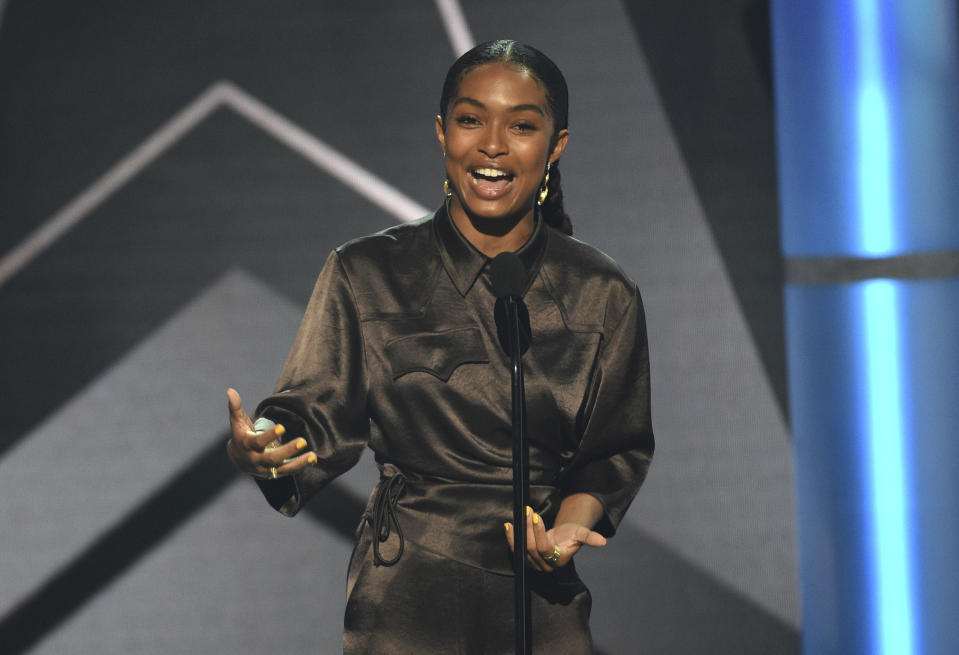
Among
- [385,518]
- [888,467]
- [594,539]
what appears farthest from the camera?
[888,467]

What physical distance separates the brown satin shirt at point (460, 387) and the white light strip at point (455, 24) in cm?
155

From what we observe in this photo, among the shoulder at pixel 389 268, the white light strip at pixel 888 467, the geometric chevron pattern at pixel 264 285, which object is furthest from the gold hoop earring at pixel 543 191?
the geometric chevron pattern at pixel 264 285

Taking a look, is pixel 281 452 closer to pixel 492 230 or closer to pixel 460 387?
pixel 460 387

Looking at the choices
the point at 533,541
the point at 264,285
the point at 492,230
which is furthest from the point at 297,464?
the point at 264,285

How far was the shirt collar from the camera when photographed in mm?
1284

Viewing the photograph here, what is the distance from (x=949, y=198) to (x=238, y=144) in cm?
177

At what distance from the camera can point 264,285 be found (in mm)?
2783

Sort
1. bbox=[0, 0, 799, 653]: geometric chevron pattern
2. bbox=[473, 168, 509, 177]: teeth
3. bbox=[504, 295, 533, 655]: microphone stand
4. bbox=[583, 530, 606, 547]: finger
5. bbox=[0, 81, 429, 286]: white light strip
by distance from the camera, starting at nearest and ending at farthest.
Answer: bbox=[504, 295, 533, 655]: microphone stand → bbox=[583, 530, 606, 547]: finger → bbox=[473, 168, 509, 177]: teeth → bbox=[0, 0, 799, 653]: geometric chevron pattern → bbox=[0, 81, 429, 286]: white light strip

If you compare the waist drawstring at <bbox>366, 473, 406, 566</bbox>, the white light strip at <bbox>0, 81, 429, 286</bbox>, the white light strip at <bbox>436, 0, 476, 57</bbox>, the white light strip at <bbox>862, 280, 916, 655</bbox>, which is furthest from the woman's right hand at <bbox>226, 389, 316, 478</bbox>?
the white light strip at <bbox>436, 0, 476, 57</bbox>

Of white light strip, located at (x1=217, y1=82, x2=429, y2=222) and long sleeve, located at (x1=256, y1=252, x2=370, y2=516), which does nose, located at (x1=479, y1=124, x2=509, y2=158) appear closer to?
long sleeve, located at (x1=256, y1=252, x2=370, y2=516)

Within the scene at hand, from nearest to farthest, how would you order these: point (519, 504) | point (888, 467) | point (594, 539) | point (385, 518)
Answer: point (519, 504) → point (594, 539) → point (385, 518) → point (888, 467)

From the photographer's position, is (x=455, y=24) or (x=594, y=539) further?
(x=455, y=24)

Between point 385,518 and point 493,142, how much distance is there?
0.46 meters

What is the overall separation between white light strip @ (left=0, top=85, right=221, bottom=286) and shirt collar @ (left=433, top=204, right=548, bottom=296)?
1.72m
